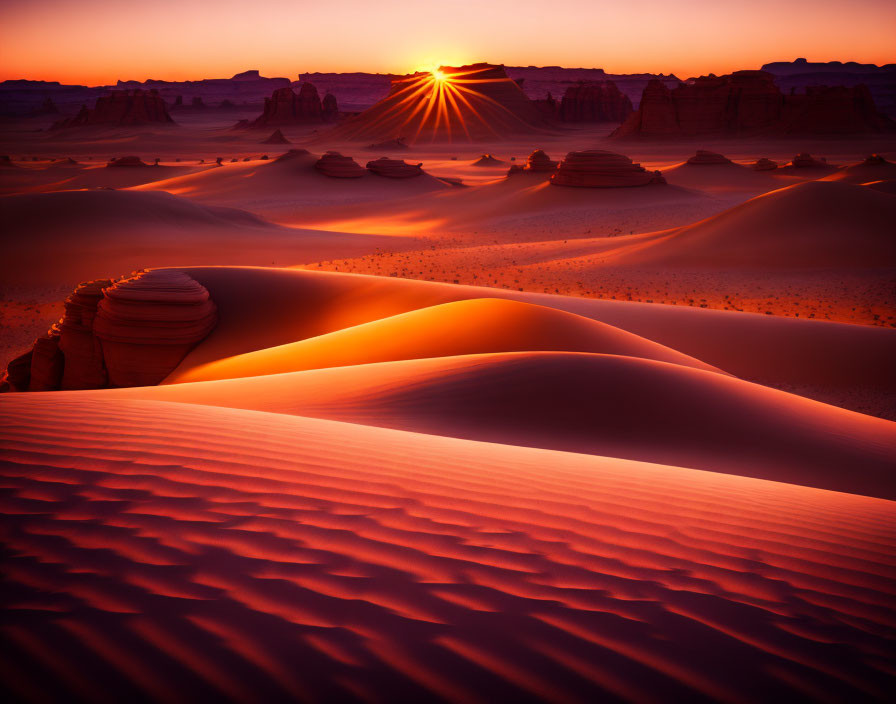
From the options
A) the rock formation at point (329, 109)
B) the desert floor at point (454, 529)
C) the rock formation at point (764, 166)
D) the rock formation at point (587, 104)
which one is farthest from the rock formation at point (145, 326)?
the rock formation at point (329, 109)

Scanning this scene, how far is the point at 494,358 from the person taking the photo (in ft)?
20.2

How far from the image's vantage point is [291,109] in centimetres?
11025

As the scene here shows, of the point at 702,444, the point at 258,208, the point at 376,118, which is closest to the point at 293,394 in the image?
the point at 702,444

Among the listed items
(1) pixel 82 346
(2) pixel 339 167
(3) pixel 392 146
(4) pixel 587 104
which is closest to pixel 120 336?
(1) pixel 82 346

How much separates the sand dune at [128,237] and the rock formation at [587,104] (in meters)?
90.9

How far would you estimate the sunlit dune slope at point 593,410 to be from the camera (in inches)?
194

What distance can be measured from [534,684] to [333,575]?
A: 0.72 meters

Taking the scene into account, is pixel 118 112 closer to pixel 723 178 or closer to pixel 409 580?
pixel 723 178

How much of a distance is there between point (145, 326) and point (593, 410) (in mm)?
7775

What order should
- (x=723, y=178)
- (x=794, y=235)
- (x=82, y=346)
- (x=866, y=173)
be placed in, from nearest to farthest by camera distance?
1. (x=82, y=346)
2. (x=794, y=235)
3. (x=866, y=173)
4. (x=723, y=178)

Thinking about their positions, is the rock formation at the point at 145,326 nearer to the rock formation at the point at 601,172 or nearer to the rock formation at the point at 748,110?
the rock formation at the point at 601,172

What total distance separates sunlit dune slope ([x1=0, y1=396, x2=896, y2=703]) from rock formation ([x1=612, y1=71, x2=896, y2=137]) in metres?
77.7

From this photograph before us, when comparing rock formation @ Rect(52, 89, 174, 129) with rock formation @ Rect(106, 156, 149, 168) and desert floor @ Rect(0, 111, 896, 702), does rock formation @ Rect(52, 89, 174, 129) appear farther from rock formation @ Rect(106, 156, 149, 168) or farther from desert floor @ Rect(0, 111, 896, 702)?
desert floor @ Rect(0, 111, 896, 702)

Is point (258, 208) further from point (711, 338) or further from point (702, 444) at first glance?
point (702, 444)
